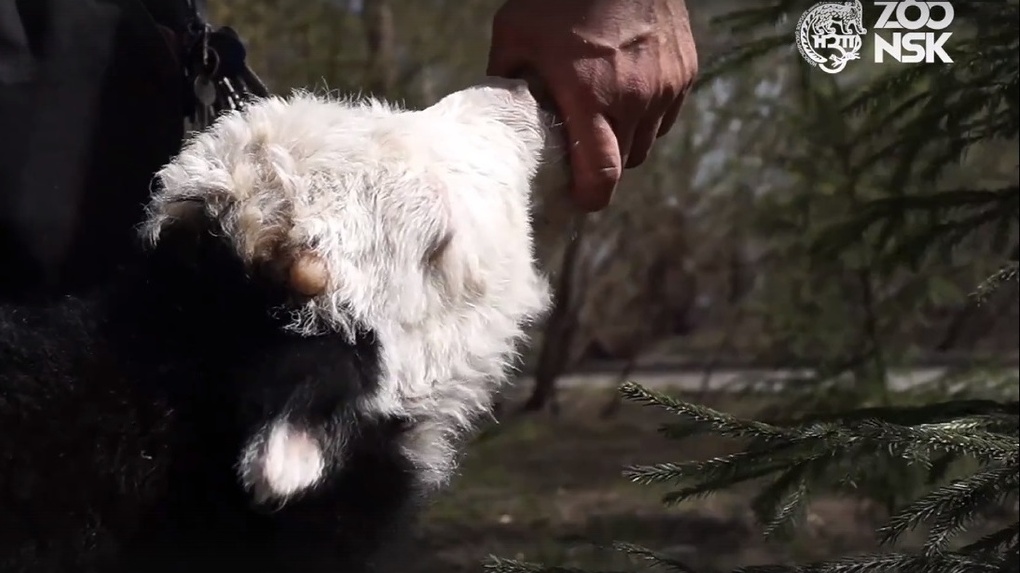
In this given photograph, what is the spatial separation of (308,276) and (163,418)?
262 millimetres

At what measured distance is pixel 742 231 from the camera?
5.34m

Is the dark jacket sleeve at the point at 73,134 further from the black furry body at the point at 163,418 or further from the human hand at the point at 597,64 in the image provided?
the human hand at the point at 597,64

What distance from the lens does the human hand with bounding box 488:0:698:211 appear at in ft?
5.78

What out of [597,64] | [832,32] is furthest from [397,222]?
[832,32]

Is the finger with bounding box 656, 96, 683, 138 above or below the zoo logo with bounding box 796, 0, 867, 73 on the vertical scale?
below

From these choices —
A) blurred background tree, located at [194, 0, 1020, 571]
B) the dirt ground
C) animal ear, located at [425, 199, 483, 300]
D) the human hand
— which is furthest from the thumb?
the dirt ground

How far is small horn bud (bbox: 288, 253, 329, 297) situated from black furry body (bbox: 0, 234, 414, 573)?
0.05 meters

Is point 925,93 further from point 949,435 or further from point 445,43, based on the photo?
point 445,43

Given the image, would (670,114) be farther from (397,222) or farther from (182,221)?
(182,221)

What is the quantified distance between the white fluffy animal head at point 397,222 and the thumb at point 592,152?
6cm

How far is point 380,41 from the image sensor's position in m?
4.76

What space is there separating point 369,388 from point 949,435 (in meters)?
1.11

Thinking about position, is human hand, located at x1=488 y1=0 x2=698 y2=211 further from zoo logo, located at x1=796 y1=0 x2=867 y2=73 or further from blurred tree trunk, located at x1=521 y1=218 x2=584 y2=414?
blurred tree trunk, located at x1=521 y1=218 x2=584 y2=414

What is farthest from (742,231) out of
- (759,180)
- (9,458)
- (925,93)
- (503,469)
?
(9,458)
